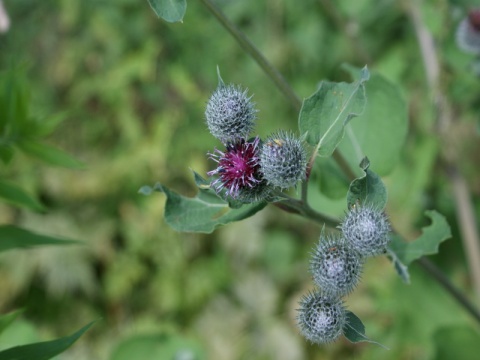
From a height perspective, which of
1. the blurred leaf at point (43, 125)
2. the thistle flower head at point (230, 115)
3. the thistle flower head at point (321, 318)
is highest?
the thistle flower head at point (230, 115)

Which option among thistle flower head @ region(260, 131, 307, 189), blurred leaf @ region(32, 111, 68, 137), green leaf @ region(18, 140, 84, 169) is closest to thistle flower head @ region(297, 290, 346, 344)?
thistle flower head @ region(260, 131, 307, 189)

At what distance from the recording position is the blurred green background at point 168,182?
3420mm

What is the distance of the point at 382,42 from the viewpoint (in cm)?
353

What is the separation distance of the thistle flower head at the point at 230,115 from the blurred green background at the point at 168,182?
78.9 inches

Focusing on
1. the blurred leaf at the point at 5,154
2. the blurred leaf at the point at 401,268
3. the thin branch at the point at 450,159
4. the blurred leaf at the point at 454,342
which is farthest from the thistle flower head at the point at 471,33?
the blurred leaf at the point at 5,154

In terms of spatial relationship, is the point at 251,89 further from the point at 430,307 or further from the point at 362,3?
the point at 430,307

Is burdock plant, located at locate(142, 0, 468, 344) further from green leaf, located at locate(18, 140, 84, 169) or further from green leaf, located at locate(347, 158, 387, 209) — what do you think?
green leaf, located at locate(18, 140, 84, 169)

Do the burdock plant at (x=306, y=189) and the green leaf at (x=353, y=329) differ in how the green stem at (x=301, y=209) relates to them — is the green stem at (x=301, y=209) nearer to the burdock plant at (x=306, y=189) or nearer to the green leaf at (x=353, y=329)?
the burdock plant at (x=306, y=189)

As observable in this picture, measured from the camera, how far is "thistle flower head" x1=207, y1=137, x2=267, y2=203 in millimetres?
1217

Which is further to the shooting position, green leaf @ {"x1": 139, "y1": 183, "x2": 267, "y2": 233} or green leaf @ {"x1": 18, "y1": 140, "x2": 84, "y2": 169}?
green leaf @ {"x1": 18, "y1": 140, "x2": 84, "y2": 169}

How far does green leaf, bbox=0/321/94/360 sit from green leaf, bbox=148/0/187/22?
61 centimetres

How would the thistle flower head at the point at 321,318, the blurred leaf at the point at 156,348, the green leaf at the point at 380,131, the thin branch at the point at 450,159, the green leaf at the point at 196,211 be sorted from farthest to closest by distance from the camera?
the thin branch at the point at 450,159, the blurred leaf at the point at 156,348, the green leaf at the point at 380,131, the green leaf at the point at 196,211, the thistle flower head at the point at 321,318

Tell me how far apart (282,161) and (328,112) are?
228 millimetres

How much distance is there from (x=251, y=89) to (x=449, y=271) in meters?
1.44
